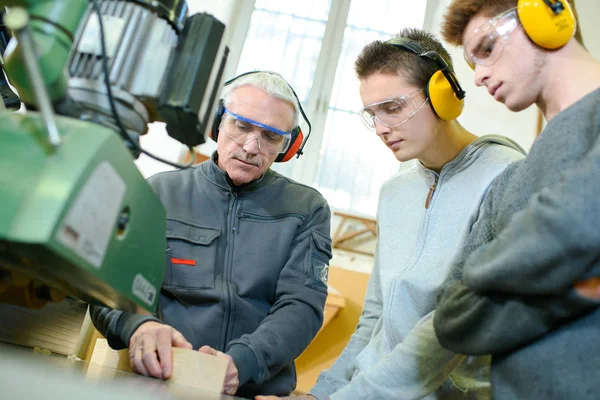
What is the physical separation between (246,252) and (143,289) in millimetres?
809

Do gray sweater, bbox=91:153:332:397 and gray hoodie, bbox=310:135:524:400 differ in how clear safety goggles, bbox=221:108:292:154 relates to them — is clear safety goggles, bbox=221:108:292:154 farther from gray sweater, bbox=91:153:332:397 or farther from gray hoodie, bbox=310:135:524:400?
gray hoodie, bbox=310:135:524:400

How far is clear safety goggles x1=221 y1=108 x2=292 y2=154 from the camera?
5.24 ft

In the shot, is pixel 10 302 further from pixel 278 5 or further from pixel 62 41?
pixel 278 5

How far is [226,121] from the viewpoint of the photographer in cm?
164

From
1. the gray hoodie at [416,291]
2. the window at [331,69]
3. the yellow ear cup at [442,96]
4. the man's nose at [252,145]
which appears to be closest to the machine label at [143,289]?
the gray hoodie at [416,291]

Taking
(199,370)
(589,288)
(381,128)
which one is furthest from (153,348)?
(381,128)

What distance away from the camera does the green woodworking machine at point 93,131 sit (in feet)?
1.82

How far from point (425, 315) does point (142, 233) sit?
881 millimetres

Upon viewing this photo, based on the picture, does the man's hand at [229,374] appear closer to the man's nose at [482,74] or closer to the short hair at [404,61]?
the man's nose at [482,74]

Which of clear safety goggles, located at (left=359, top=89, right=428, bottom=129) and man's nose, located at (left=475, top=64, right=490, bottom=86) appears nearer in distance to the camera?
man's nose, located at (left=475, top=64, right=490, bottom=86)

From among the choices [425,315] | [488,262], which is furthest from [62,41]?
[425,315]

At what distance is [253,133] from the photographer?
5.27ft

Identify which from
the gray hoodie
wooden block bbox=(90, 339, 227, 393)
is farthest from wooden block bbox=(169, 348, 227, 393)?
the gray hoodie

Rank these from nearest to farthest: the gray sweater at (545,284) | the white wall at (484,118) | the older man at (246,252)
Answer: the gray sweater at (545,284), the older man at (246,252), the white wall at (484,118)
